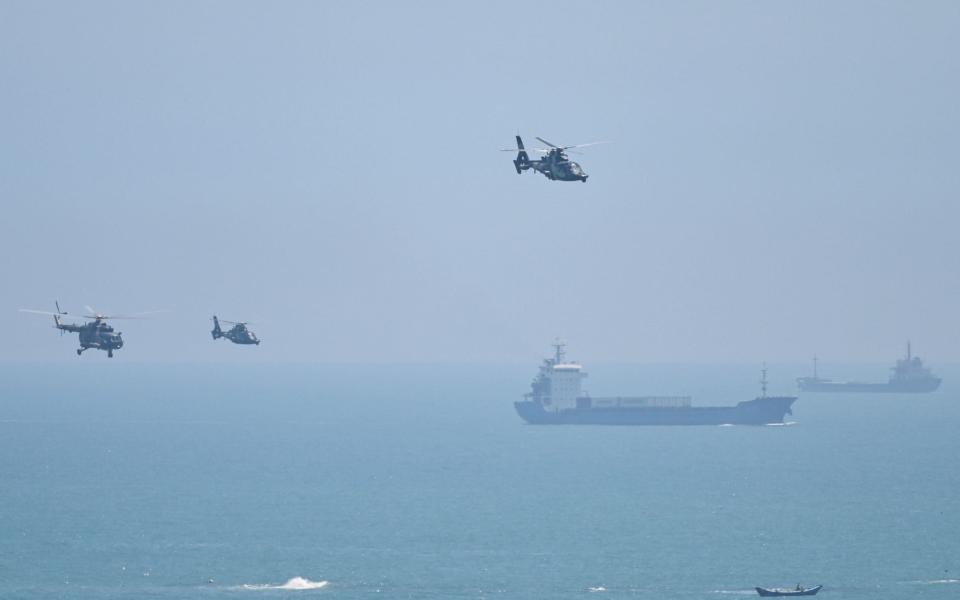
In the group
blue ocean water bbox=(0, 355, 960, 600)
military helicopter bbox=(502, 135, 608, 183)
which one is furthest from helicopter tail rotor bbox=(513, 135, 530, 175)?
blue ocean water bbox=(0, 355, 960, 600)

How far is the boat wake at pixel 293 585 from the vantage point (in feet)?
313

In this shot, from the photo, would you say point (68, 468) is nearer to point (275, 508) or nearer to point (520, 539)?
point (275, 508)

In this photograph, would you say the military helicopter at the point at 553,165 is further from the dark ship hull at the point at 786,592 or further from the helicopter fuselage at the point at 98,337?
the dark ship hull at the point at 786,592

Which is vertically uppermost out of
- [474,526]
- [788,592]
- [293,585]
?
[474,526]

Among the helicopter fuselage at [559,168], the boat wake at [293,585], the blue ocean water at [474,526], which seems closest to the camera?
the helicopter fuselage at [559,168]

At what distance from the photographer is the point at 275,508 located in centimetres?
13512

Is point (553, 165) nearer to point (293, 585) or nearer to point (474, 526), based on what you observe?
point (293, 585)

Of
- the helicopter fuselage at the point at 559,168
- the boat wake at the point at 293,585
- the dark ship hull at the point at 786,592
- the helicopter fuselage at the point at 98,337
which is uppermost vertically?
the helicopter fuselage at the point at 559,168

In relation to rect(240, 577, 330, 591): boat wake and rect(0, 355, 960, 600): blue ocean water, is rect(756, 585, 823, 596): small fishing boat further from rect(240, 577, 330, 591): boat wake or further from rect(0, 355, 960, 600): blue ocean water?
rect(240, 577, 330, 591): boat wake

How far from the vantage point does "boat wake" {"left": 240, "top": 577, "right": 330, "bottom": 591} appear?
313 feet

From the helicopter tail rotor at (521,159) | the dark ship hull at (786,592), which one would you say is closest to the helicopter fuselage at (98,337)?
the helicopter tail rotor at (521,159)

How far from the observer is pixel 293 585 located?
315 feet

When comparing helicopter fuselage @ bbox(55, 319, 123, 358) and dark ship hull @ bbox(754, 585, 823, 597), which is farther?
dark ship hull @ bbox(754, 585, 823, 597)

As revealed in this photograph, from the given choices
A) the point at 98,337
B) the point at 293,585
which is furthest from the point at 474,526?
the point at 98,337
